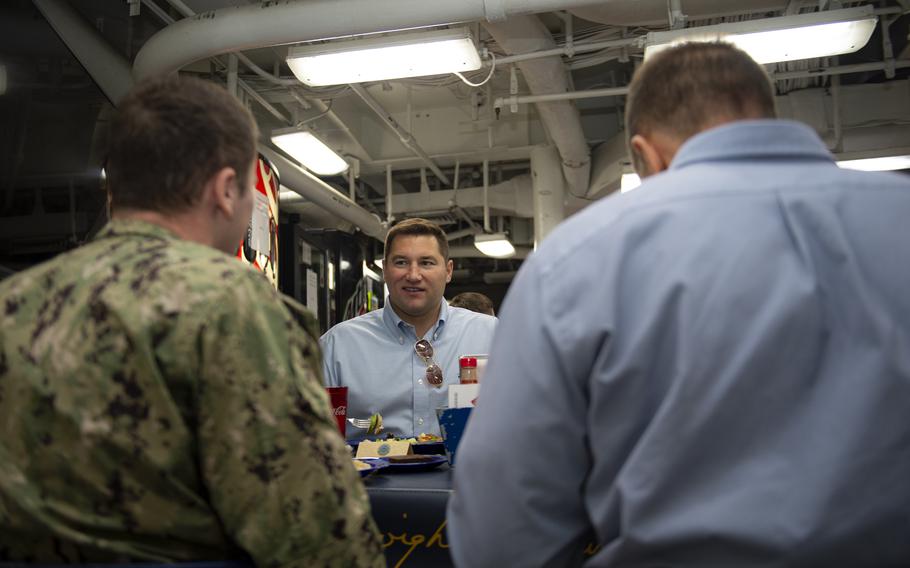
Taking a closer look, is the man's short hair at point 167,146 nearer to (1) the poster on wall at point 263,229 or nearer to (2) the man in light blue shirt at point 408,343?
(2) the man in light blue shirt at point 408,343

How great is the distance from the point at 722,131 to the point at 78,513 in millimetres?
1007

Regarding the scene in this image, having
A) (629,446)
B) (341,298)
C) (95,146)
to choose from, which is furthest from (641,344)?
(341,298)

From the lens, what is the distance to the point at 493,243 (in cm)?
840

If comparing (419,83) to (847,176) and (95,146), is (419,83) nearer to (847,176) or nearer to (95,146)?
(95,146)

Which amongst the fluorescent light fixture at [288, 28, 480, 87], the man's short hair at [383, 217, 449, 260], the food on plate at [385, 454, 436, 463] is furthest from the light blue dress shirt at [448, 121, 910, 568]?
the fluorescent light fixture at [288, 28, 480, 87]

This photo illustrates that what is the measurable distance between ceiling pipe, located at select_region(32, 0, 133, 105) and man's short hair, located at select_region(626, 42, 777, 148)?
291cm

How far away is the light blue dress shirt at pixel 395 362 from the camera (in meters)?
2.79

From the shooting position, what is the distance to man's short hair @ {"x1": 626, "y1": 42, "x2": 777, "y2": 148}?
1.22 m

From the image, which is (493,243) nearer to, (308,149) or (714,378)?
(308,149)

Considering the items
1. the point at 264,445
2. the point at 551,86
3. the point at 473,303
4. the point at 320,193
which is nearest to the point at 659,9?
the point at 551,86

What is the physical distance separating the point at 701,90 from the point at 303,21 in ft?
9.36

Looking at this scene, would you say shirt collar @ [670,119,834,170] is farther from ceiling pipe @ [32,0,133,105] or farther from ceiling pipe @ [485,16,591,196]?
ceiling pipe @ [485,16,591,196]

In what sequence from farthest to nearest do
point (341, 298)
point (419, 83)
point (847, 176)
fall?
point (341, 298) → point (419, 83) → point (847, 176)

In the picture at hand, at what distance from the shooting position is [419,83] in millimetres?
5504
